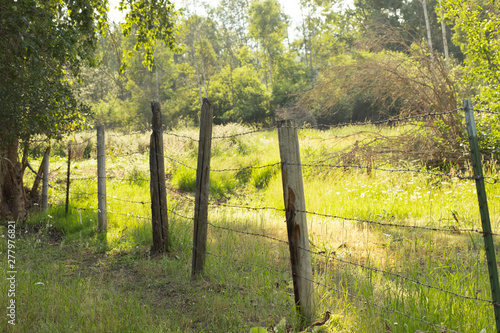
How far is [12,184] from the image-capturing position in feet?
21.3

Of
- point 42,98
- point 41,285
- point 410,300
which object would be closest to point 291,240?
point 410,300

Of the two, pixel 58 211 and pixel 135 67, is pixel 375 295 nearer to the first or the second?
pixel 58 211

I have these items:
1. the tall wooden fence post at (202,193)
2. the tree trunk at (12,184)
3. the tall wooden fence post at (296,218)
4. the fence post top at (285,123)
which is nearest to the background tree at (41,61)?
the tree trunk at (12,184)

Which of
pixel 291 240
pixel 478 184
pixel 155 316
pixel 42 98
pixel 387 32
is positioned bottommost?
pixel 155 316

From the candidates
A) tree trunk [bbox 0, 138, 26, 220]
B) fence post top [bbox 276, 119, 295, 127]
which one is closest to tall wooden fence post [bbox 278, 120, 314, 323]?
fence post top [bbox 276, 119, 295, 127]

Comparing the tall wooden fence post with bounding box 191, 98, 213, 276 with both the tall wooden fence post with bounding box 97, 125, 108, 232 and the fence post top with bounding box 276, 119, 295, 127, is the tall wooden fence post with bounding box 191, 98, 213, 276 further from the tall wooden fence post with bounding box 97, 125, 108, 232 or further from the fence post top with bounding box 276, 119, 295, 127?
the tall wooden fence post with bounding box 97, 125, 108, 232

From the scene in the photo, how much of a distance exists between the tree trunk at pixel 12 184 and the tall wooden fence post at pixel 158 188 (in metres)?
3.16

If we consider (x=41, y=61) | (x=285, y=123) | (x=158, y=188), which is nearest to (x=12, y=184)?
(x=41, y=61)

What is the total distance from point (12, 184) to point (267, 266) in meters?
5.36

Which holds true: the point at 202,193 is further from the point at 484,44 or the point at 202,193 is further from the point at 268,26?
the point at 268,26

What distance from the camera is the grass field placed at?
2.73 m

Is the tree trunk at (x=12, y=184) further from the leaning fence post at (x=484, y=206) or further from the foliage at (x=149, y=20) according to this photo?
the leaning fence post at (x=484, y=206)

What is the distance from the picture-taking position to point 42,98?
5.71m

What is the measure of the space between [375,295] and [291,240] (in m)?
1.00
